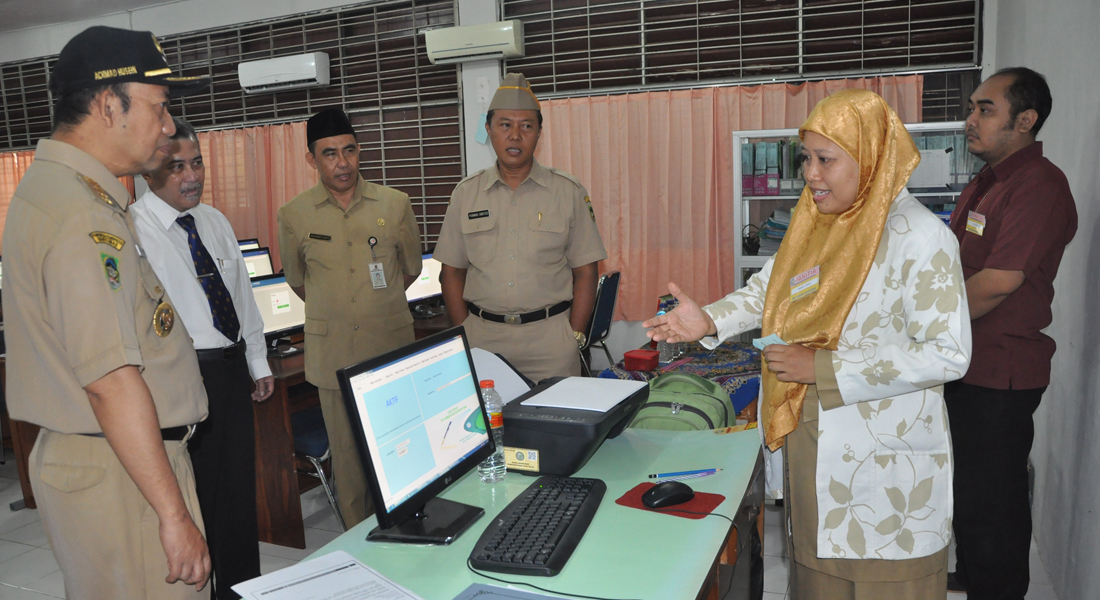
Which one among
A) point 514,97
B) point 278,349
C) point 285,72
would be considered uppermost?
point 285,72

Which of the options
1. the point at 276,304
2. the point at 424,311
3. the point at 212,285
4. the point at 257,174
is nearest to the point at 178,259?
the point at 212,285

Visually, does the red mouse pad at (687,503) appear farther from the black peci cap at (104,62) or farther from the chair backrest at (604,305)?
the chair backrest at (604,305)

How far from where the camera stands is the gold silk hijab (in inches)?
62.8

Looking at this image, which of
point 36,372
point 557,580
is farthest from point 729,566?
point 36,372

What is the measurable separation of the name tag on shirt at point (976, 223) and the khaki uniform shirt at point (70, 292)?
98.1 inches

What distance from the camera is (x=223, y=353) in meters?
2.48

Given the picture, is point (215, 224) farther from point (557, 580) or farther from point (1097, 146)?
point (1097, 146)

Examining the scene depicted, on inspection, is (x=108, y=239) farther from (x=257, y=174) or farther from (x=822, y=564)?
(x=257, y=174)

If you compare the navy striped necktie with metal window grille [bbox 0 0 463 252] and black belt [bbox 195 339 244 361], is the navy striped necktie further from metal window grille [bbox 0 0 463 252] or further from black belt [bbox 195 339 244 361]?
metal window grille [bbox 0 0 463 252]

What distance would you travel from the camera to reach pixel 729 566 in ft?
6.36

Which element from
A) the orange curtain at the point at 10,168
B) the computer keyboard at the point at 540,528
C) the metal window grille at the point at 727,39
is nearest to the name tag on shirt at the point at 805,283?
the computer keyboard at the point at 540,528

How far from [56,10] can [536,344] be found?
21.6 ft

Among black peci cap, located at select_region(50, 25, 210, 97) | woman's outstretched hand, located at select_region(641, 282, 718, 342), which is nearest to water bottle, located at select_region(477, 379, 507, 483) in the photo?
woman's outstretched hand, located at select_region(641, 282, 718, 342)

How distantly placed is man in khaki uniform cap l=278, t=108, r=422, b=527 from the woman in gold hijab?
2.02 meters
